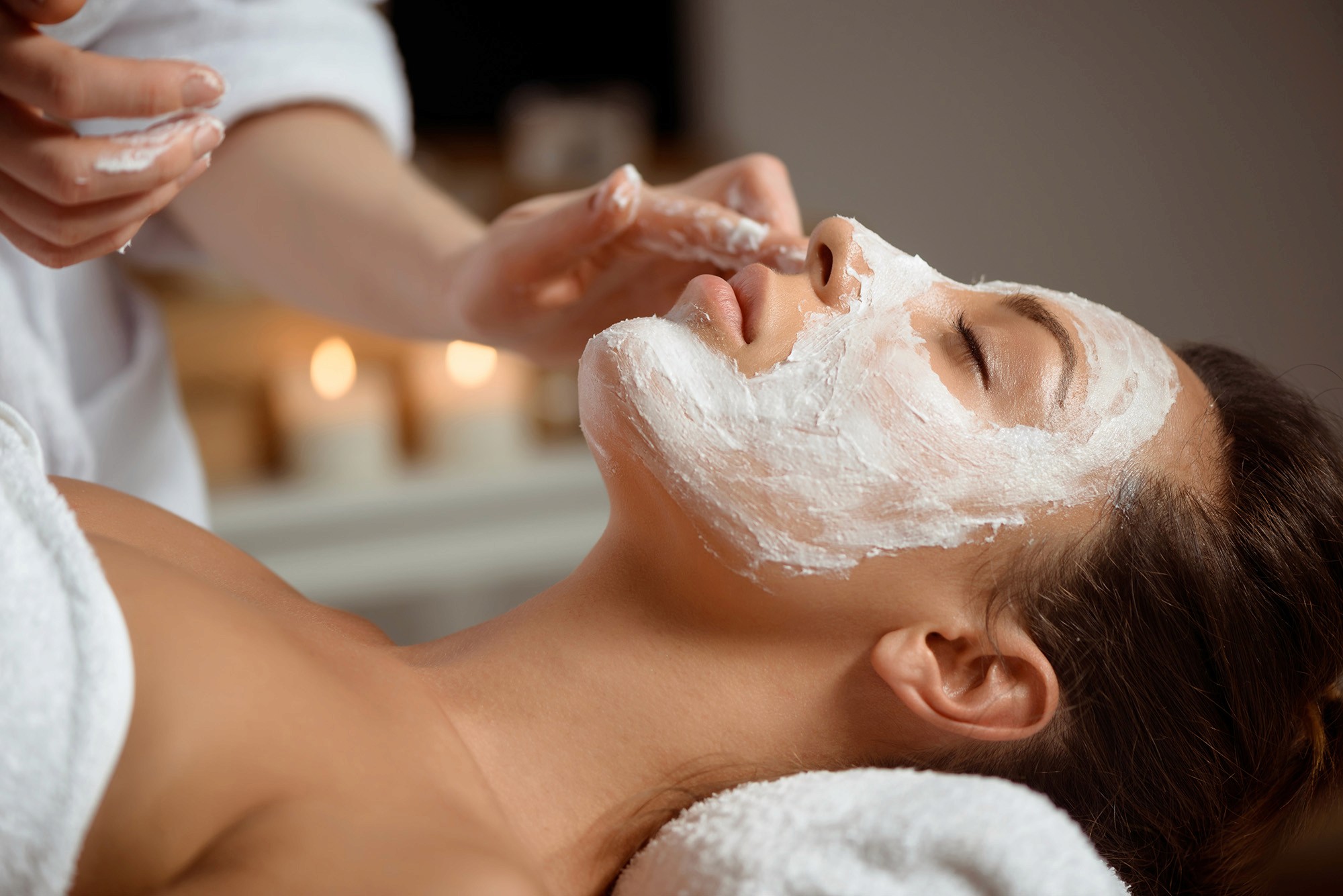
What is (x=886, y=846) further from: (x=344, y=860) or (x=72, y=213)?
(x=72, y=213)

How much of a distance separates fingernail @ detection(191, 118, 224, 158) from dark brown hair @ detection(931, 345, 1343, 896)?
0.63m

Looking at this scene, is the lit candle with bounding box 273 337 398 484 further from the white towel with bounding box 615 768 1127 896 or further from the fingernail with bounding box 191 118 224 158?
the white towel with bounding box 615 768 1127 896

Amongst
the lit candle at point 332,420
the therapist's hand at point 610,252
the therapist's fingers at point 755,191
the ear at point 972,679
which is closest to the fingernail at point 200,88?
the therapist's hand at point 610,252

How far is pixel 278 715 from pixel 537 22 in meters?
2.00

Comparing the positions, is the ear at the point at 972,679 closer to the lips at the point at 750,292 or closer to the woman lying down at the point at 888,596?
the woman lying down at the point at 888,596

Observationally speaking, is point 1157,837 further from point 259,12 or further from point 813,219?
point 813,219

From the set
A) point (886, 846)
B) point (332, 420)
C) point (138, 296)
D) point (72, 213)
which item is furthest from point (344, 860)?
point (332, 420)

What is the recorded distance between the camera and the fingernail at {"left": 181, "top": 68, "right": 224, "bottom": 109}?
25.2 inches

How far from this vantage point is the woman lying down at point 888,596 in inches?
29.0

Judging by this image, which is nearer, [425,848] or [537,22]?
[425,848]

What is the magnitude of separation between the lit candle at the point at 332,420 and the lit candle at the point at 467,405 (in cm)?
10

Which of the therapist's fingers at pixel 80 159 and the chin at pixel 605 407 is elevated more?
the therapist's fingers at pixel 80 159

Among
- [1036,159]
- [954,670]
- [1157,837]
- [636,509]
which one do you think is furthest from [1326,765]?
[1036,159]

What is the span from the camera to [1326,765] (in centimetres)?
82
